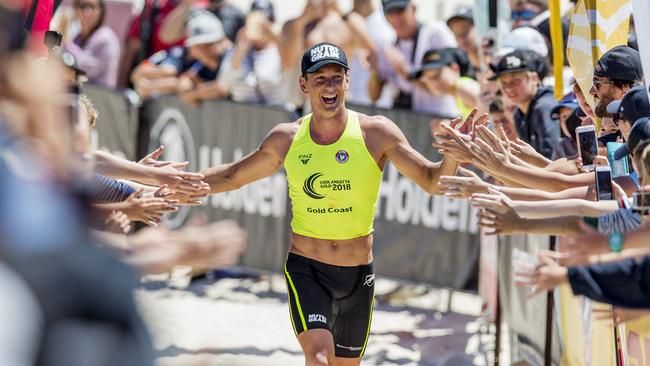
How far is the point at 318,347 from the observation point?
586 cm

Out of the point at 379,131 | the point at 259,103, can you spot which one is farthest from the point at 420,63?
the point at 379,131

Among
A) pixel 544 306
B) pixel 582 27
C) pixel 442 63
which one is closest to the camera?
pixel 582 27

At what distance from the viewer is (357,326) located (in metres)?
6.29

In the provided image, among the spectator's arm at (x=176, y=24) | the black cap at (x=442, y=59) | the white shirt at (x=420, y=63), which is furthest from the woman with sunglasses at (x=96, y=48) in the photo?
the black cap at (x=442, y=59)

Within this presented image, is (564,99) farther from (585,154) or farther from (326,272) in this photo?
(326,272)

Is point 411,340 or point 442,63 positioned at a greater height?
point 442,63

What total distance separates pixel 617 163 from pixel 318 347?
188 cm

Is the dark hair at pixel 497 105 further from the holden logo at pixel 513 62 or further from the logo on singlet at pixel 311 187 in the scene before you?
the logo on singlet at pixel 311 187

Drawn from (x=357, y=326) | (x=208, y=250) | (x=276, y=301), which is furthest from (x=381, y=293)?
(x=208, y=250)

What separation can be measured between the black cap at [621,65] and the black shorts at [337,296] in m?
1.86

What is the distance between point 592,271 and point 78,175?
2122 mm

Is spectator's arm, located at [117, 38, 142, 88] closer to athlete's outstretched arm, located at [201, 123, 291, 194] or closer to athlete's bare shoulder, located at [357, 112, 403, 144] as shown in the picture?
athlete's outstretched arm, located at [201, 123, 291, 194]

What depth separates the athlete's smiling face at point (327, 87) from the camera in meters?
6.33

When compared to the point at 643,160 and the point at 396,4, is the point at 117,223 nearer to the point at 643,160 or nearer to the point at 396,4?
the point at 643,160
